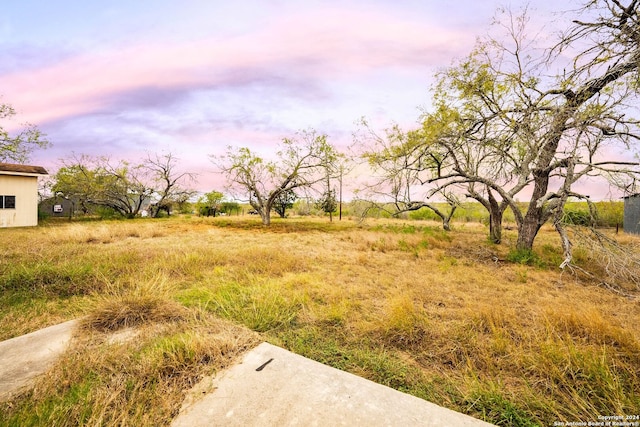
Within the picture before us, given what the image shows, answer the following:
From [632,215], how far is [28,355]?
29.1 m

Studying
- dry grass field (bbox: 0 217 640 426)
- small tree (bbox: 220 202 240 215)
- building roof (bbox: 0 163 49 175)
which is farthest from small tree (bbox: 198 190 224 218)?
dry grass field (bbox: 0 217 640 426)

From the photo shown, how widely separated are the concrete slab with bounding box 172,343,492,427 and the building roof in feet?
83.2

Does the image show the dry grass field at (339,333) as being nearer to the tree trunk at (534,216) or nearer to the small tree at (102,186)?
the tree trunk at (534,216)

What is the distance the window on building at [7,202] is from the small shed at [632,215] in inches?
1635

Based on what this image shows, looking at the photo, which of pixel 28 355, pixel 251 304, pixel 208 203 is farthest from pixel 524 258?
pixel 208 203

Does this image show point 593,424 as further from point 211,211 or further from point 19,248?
point 211,211

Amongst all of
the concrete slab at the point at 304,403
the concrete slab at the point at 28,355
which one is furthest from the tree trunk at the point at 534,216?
the concrete slab at the point at 28,355

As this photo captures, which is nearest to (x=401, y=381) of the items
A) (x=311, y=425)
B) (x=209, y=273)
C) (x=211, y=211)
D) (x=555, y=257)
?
(x=311, y=425)

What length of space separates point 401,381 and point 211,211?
1656 inches

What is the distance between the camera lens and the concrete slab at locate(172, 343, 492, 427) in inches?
71.4

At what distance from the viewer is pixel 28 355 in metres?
2.60

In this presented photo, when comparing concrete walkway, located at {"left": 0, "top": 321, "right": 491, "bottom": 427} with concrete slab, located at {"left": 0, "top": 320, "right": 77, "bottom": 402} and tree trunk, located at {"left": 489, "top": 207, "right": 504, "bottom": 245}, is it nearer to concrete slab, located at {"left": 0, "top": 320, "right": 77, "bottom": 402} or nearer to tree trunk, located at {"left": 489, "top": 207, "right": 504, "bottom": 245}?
concrete slab, located at {"left": 0, "top": 320, "right": 77, "bottom": 402}

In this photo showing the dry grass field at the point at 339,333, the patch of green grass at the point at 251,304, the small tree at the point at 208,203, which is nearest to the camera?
the dry grass field at the point at 339,333

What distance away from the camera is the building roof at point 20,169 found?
17644 mm
